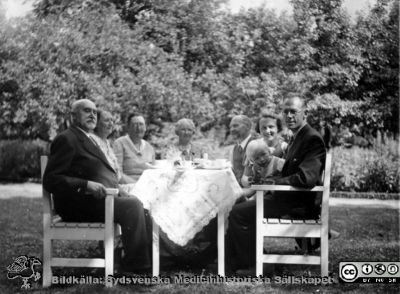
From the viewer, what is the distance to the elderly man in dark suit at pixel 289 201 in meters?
4.19

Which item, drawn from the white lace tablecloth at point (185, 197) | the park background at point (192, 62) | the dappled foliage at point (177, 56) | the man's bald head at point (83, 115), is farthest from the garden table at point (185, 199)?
the dappled foliage at point (177, 56)

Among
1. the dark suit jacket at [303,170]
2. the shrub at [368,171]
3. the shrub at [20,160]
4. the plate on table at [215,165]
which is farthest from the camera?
the shrub at [20,160]

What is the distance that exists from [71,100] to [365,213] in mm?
6808

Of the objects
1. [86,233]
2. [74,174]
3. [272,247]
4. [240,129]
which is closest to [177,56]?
[240,129]

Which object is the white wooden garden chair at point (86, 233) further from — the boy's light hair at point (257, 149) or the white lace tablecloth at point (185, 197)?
the boy's light hair at point (257, 149)

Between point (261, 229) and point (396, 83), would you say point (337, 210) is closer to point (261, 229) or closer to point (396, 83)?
point (261, 229)

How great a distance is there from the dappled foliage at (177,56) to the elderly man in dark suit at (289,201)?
6.71m

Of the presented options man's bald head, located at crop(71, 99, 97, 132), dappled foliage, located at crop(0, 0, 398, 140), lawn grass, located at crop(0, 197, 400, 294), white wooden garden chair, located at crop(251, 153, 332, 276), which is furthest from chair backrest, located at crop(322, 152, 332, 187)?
dappled foliage, located at crop(0, 0, 398, 140)

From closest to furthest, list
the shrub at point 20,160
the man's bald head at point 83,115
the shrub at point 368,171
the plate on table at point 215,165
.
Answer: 1. the man's bald head at point 83,115
2. the plate on table at point 215,165
3. the shrub at point 368,171
4. the shrub at point 20,160

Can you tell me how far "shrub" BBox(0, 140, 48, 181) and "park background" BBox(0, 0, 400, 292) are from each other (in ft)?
5.90

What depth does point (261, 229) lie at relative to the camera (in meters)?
4.09

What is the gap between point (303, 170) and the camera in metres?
4.07

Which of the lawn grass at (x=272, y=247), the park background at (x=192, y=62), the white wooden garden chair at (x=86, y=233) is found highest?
the park background at (x=192, y=62)

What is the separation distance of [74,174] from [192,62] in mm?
8598
